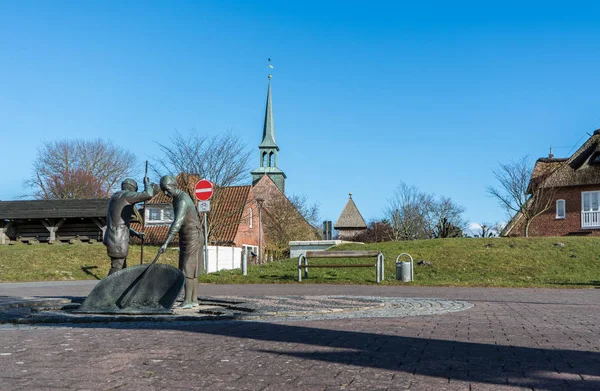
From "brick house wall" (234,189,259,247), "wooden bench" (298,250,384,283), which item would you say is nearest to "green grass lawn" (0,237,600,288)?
"wooden bench" (298,250,384,283)

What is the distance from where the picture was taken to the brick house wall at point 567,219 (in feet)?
137

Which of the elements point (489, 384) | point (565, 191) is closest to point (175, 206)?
point (489, 384)

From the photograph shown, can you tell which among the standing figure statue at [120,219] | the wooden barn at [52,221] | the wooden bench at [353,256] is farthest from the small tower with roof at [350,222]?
the standing figure statue at [120,219]

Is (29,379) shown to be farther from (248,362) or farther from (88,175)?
(88,175)

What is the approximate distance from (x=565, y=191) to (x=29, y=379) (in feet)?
141

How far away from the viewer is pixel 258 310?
31.9ft

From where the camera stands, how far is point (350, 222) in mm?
93812

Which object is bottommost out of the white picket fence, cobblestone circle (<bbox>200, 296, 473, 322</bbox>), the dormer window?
the white picket fence

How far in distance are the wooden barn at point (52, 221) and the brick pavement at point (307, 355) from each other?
2970 centimetres

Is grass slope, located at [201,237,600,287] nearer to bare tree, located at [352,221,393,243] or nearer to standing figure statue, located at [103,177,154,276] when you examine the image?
standing figure statue, located at [103,177,154,276]

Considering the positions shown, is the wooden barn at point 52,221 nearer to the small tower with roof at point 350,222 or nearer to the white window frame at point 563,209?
the white window frame at point 563,209

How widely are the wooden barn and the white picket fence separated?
23.0ft

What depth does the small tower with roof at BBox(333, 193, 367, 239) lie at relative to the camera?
306 feet

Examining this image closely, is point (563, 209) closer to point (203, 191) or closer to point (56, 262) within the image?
point (203, 191)
